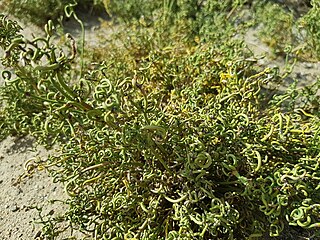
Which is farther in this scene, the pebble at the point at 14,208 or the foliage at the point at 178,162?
the pebble at the point at 14,208

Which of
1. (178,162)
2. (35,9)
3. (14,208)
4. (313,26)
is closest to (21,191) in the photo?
(14,208)

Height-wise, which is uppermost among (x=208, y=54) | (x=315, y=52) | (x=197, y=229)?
(x=208, y=54)

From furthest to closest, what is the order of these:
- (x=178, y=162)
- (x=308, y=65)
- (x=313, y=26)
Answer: (x=308, y=65) < (x=313, y=26) < (x=178, y=162)

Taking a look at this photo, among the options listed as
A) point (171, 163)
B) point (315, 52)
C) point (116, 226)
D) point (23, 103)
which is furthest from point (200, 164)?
point (315, 52)

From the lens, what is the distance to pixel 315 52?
8.22ft

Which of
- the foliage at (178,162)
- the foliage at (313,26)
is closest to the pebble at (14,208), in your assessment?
the foliage at (178,162)

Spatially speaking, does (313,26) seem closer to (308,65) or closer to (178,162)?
(308,65)

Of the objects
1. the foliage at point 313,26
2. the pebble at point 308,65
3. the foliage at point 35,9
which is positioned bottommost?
the pebble at point 308,65

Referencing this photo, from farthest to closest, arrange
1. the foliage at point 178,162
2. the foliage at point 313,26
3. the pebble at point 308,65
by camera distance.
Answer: the pebble at point 308,65 → the foliage at point 313,26 → the foliage at point 178,162

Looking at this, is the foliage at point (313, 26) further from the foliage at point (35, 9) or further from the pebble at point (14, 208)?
the pebble at point (14, 208)

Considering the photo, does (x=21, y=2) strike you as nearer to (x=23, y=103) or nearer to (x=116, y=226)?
(x=23, y=103)

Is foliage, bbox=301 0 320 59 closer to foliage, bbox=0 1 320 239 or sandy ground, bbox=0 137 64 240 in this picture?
foliage, bbox=0 1 320 239

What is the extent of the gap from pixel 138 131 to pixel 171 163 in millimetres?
271

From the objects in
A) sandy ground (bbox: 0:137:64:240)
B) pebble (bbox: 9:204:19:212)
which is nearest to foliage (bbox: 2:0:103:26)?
sandy ground (bbox: 0:137:64:240)
